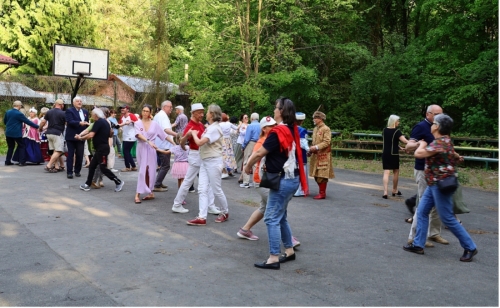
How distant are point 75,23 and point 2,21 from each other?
4.99 metres

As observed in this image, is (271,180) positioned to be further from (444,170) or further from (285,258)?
(444,170)

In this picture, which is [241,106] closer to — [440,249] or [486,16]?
[486,16]

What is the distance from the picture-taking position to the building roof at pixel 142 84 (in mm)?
31359

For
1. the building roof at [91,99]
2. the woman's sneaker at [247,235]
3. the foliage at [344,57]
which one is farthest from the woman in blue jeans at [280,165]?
the building roof at [91,99]

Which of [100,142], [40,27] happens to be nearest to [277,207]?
[100,142]

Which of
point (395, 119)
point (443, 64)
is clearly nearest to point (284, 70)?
point (443, 64)

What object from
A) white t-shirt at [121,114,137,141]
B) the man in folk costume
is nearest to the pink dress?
the man in folk costume

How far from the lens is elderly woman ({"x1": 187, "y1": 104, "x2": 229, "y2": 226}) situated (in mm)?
7840

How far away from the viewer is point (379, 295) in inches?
194

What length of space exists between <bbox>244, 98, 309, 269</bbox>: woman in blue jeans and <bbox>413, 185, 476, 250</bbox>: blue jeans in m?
1.74

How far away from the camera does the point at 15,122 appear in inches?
591

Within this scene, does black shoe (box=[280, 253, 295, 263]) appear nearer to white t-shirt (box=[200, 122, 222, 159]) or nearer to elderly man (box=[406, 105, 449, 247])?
elderly man (box=[406, 105, 449, 247])

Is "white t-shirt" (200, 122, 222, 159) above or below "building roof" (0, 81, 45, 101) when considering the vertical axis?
below

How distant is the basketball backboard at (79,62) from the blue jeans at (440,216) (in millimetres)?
17832
